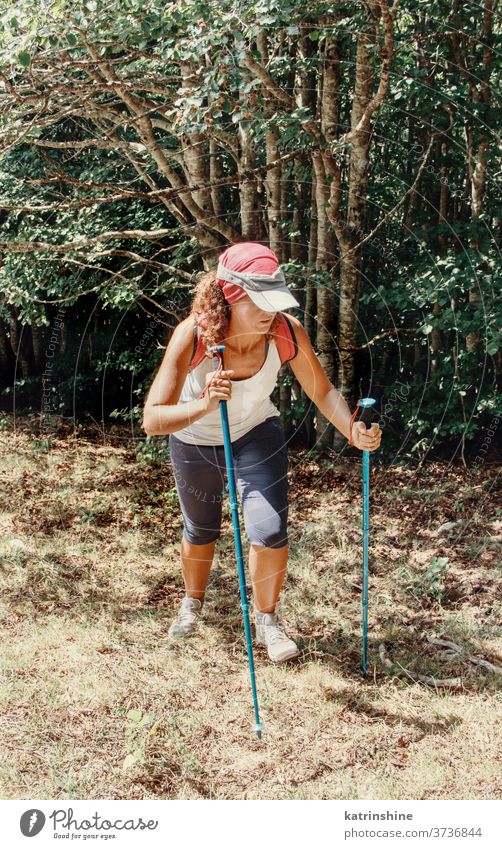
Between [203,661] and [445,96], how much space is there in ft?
11.8

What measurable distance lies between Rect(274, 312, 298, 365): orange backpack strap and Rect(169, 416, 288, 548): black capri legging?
32 centimetres

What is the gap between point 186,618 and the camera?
3.66 m

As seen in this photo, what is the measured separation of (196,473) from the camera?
129 inches

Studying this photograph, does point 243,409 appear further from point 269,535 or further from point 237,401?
point 269,535

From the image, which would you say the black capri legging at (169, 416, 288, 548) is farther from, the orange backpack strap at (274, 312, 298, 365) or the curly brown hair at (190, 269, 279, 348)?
the curly brown hair at (190, 269, 279, 348)

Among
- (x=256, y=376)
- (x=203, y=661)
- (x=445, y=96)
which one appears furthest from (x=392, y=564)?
(x=445, y=96)

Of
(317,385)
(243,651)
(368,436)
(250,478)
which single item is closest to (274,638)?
(243,651)

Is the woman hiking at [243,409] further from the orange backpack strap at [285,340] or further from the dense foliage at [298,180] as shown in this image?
the dense foliage at [298,180]

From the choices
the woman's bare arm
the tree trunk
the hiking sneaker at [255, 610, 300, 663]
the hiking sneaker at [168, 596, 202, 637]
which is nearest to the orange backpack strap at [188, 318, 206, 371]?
the woman's bare arm

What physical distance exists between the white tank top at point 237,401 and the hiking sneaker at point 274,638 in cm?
81

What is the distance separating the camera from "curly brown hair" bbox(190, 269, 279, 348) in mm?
2820

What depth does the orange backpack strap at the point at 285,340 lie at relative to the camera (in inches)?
119

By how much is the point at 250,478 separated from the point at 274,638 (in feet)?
2.34

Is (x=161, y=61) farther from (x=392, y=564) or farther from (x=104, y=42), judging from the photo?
(x=392, y=564)
